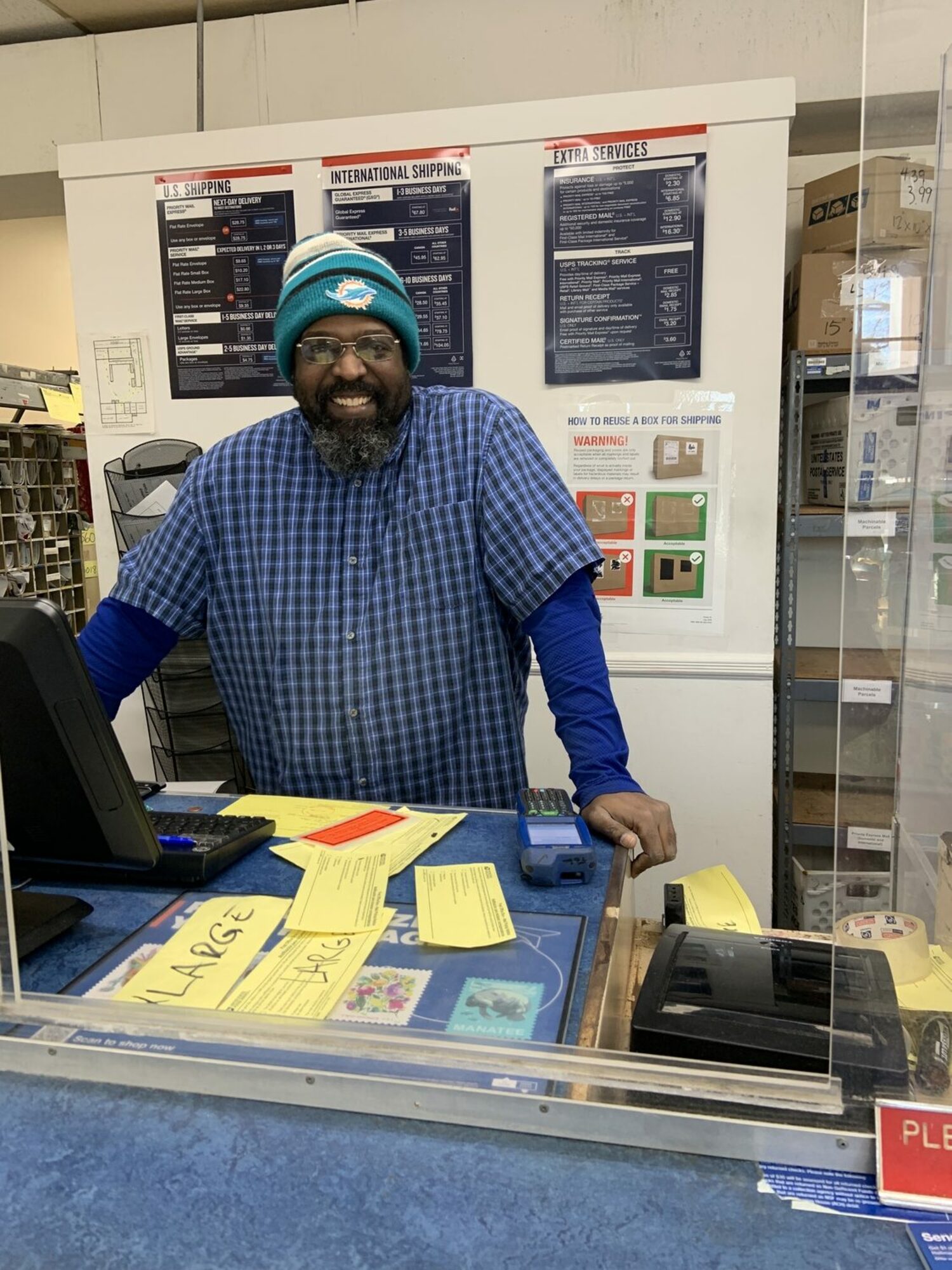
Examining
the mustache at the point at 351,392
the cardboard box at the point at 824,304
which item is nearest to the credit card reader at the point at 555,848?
the mustache at the point at 351,392

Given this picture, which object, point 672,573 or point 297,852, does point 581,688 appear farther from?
point 672,573

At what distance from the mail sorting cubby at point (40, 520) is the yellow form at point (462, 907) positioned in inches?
120

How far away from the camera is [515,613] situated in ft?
4.78

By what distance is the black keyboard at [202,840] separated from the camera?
1.02m

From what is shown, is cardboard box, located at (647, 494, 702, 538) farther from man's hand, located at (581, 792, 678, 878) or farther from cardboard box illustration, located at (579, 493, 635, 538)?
man's hand, located at (581, 792, 678, 878)

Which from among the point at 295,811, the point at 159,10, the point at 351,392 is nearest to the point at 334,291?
the point at 351,392

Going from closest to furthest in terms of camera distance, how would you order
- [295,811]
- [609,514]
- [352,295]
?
[295,811] < [352,295] < [609,514]

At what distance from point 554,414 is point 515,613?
0.85 m

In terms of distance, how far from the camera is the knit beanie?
141cm

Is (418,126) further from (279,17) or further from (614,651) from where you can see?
(614,651)

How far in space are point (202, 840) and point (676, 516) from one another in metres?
1.42

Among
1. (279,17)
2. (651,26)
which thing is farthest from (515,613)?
(279,17)

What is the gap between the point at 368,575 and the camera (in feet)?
4.75

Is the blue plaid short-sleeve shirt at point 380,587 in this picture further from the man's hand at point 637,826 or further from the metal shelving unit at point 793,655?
the metal shelving unit at point 793,655
